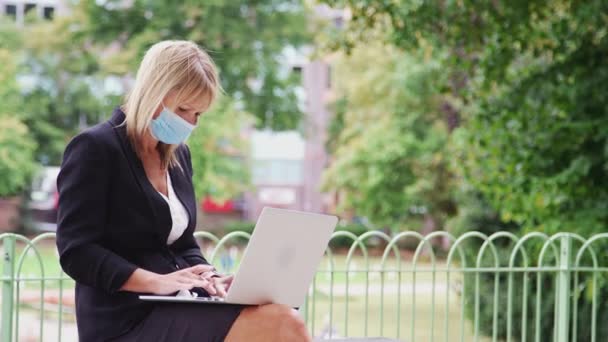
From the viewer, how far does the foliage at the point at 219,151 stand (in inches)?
990

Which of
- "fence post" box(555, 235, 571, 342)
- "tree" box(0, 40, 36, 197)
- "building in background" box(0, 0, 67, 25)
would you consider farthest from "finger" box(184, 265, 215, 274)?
"building in background" box(0, 0, 67, 25)

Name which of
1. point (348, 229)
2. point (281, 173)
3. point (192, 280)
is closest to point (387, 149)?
point (348, 229)

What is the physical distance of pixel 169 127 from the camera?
111 inches

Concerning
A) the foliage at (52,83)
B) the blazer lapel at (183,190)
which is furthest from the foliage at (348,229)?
the blazer lapel at (183,190)

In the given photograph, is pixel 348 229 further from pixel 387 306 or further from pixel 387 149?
pixel 387 306

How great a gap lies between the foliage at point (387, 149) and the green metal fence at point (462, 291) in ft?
7.08

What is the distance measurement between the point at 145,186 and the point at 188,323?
0.46 meters

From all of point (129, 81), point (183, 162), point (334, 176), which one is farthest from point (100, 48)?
point (183, 162)

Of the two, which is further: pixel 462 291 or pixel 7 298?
pixel 462 291

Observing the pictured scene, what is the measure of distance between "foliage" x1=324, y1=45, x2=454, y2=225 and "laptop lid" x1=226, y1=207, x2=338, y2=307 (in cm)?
2025

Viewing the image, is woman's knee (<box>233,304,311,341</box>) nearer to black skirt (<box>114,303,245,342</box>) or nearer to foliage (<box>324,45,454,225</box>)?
black skirt (<box>114,303,245,342</box>)

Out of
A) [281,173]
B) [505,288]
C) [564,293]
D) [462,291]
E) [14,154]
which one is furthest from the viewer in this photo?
[281,173]

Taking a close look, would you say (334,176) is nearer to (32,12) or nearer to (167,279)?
(32,12)

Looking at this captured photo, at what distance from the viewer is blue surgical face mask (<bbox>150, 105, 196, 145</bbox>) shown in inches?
110
